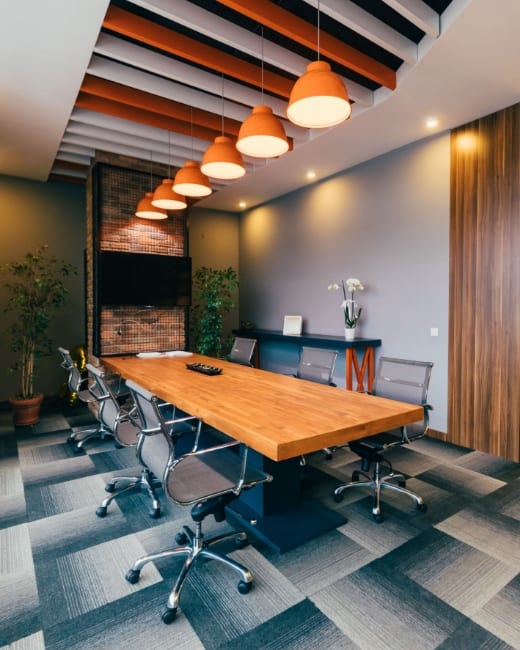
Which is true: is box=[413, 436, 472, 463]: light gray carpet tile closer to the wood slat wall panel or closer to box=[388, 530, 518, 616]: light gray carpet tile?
the wood slat wall panel

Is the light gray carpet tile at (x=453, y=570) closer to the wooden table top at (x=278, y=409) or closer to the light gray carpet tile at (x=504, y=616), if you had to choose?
the light gray carpet tile at (x=504, y=616)

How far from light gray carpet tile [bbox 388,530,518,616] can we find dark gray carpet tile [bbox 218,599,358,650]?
60cm

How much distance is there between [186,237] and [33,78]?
110 inches

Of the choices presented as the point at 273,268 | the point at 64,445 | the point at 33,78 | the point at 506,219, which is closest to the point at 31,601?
the point at 64,445

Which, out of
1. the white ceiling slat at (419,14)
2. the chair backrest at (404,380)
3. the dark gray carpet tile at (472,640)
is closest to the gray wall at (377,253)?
the chair backrest at (404,380)

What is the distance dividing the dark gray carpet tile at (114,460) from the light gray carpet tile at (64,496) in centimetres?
21

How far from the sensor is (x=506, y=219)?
3.72 metres

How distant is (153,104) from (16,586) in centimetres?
409

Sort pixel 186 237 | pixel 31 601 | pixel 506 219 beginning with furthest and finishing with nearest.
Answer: pixel 186 237 → pixel 506 219 → pixel 31 601

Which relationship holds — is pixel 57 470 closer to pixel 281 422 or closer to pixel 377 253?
pixel 281 422

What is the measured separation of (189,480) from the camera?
1.98m

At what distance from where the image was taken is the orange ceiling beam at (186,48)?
9.05ft

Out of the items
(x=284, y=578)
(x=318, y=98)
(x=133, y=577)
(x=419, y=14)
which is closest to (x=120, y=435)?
(x=133, y=577)

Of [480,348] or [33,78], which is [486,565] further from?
[33,78]
